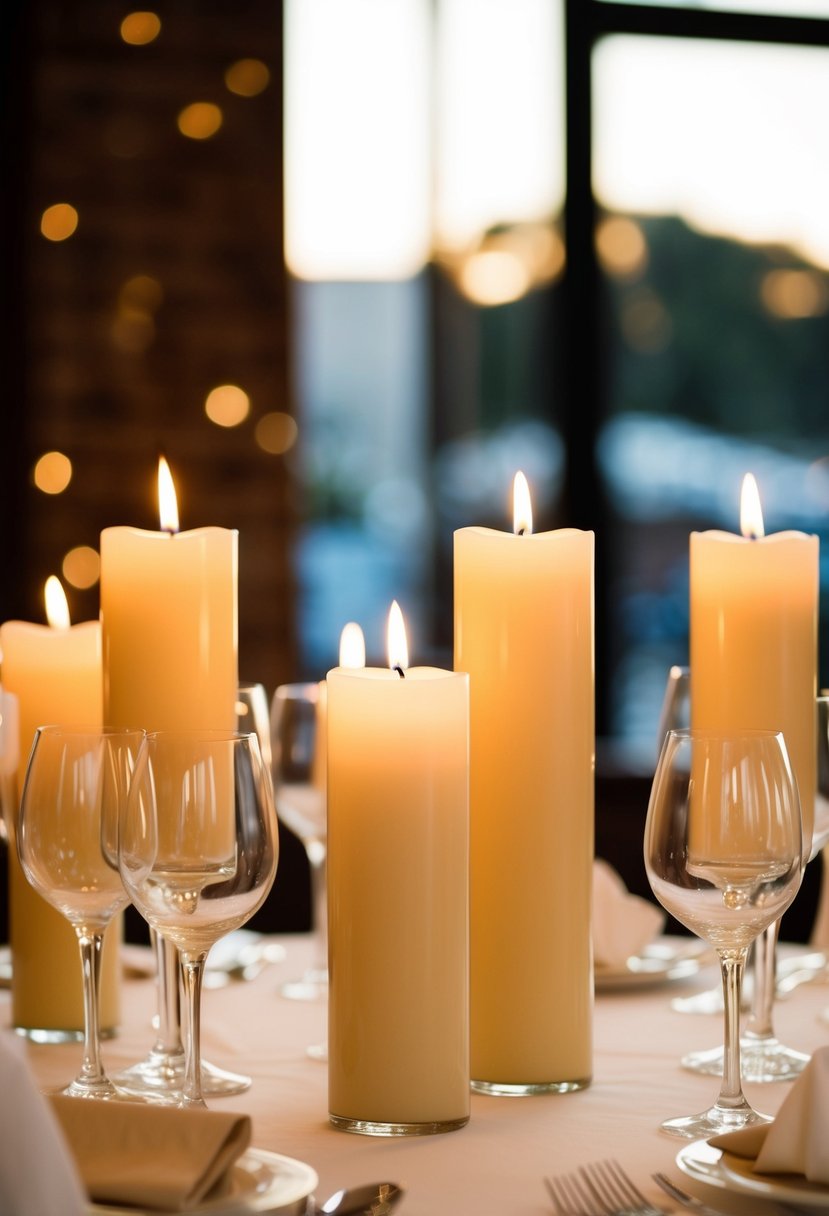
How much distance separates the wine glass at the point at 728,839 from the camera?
0.85 meters

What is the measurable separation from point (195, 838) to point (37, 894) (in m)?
0.34

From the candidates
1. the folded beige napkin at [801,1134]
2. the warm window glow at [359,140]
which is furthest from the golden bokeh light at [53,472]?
the folded beige napkin at [801,1134]

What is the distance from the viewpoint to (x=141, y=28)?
3561 mm

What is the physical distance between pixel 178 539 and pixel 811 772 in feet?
1.55

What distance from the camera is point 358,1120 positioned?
2.96 feet

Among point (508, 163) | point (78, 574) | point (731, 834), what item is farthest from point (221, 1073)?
point (508, 163)

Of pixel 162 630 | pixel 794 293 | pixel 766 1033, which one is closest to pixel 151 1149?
pixel 162 630

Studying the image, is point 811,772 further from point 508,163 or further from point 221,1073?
point 508,163

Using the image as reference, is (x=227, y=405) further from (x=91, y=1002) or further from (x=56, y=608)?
(x=91, y=1002)

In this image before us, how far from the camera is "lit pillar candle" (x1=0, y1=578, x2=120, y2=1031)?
1134mm

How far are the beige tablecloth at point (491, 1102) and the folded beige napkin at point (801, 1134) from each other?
2 centimetres

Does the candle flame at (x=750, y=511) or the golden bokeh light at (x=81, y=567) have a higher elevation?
the candle flame at (x=750, y=511)

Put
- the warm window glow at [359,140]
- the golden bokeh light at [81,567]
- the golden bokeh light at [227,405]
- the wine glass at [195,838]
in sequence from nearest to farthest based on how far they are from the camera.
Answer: the wine glass at [195,838] < the golden bokeh light at [81,567] < the golden bokeh light at [227,405] < the warm window glow at [359,140]

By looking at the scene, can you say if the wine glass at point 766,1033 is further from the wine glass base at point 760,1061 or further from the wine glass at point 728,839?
the wine glass at point 728,839
